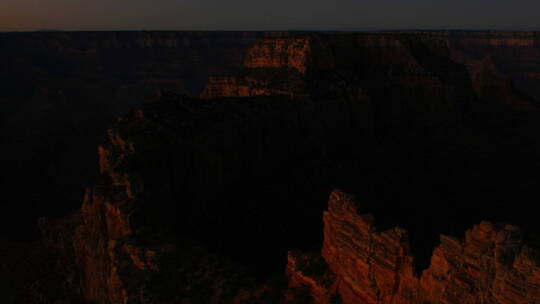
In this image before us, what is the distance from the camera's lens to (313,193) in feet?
128

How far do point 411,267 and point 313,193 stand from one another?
2354 centimetres

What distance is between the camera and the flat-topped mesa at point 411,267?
470 inches

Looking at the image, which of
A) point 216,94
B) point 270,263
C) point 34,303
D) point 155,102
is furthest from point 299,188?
point 216,94

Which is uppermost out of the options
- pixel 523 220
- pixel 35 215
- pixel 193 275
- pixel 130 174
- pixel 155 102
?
pixel 155 102

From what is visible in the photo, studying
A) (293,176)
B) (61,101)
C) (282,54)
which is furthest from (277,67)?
(61,101)

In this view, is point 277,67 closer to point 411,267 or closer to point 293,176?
point 293,176

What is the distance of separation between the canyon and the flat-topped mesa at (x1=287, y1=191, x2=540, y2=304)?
0.15 ft

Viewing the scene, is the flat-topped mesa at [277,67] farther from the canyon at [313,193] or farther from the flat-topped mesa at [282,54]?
the canyon at [313,193]

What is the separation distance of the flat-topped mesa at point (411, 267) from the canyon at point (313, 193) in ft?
0.15

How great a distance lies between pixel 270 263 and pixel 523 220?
26.3 meters

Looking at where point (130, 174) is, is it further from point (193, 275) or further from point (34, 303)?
point (34, 303)

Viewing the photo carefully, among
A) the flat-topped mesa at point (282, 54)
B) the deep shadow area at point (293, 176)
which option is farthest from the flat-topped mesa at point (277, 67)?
the deep shadow area at point (293, 176)

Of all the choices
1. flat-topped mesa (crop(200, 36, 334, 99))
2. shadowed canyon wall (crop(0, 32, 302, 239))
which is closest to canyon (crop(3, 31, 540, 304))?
flat-topped mesa (crop(200, 36, 334, 99))

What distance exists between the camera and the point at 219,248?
2800 centimetres
